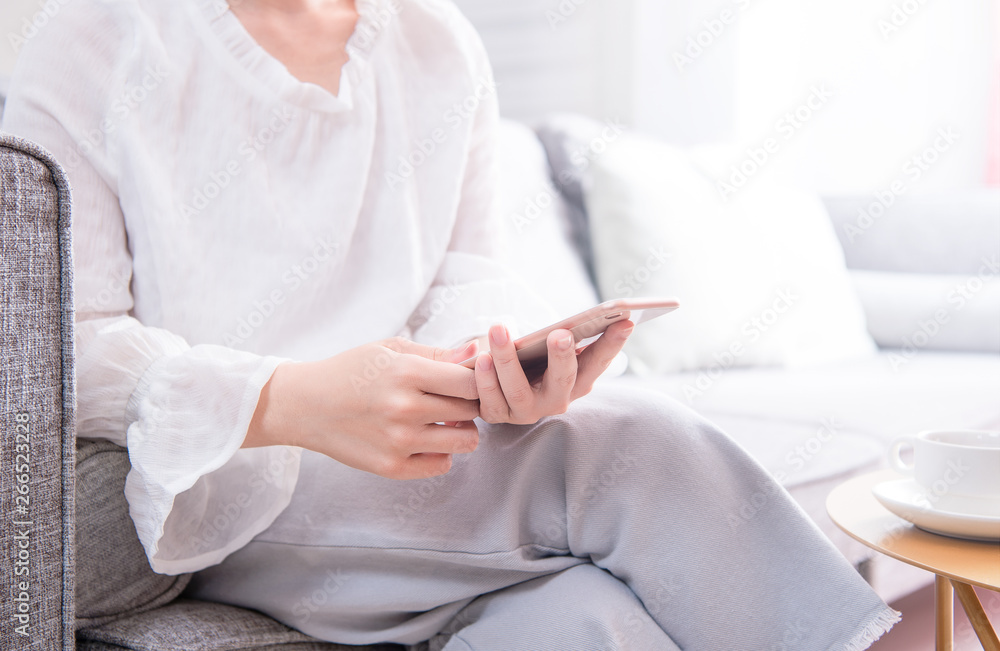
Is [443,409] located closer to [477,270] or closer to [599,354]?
[599,354]

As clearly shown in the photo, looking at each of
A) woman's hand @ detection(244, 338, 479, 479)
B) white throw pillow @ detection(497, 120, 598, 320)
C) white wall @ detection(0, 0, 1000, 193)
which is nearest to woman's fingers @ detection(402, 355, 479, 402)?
woman's hand @ detection(244, 338, 479, 479)

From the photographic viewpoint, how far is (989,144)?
259 cm

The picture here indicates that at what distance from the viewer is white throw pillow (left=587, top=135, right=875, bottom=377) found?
137 centimetres

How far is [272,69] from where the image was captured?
81 cm

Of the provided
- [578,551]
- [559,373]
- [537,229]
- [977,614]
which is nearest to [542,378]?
[559,373]

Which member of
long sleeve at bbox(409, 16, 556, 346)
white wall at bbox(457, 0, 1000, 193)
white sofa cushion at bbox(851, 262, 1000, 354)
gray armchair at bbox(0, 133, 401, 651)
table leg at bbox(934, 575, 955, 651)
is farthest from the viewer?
white wall at bbox(457, 0, 1000, 193)

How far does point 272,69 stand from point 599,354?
47 centimetres

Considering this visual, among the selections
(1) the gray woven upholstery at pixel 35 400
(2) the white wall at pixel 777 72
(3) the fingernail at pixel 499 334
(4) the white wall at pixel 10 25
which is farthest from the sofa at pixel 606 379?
(4) the white wall at pixel 10 25

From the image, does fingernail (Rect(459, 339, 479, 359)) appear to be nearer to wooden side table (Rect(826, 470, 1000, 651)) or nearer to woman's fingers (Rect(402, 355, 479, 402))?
woman's fingers (Rect(402, 355, 479, 402))

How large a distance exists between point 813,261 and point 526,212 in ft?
1.92

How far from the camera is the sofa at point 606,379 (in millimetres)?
490

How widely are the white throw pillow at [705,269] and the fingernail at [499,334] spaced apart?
0.82 metres

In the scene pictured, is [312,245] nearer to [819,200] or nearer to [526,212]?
[526,212]

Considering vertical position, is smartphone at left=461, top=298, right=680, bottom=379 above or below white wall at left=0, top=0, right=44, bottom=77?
below
